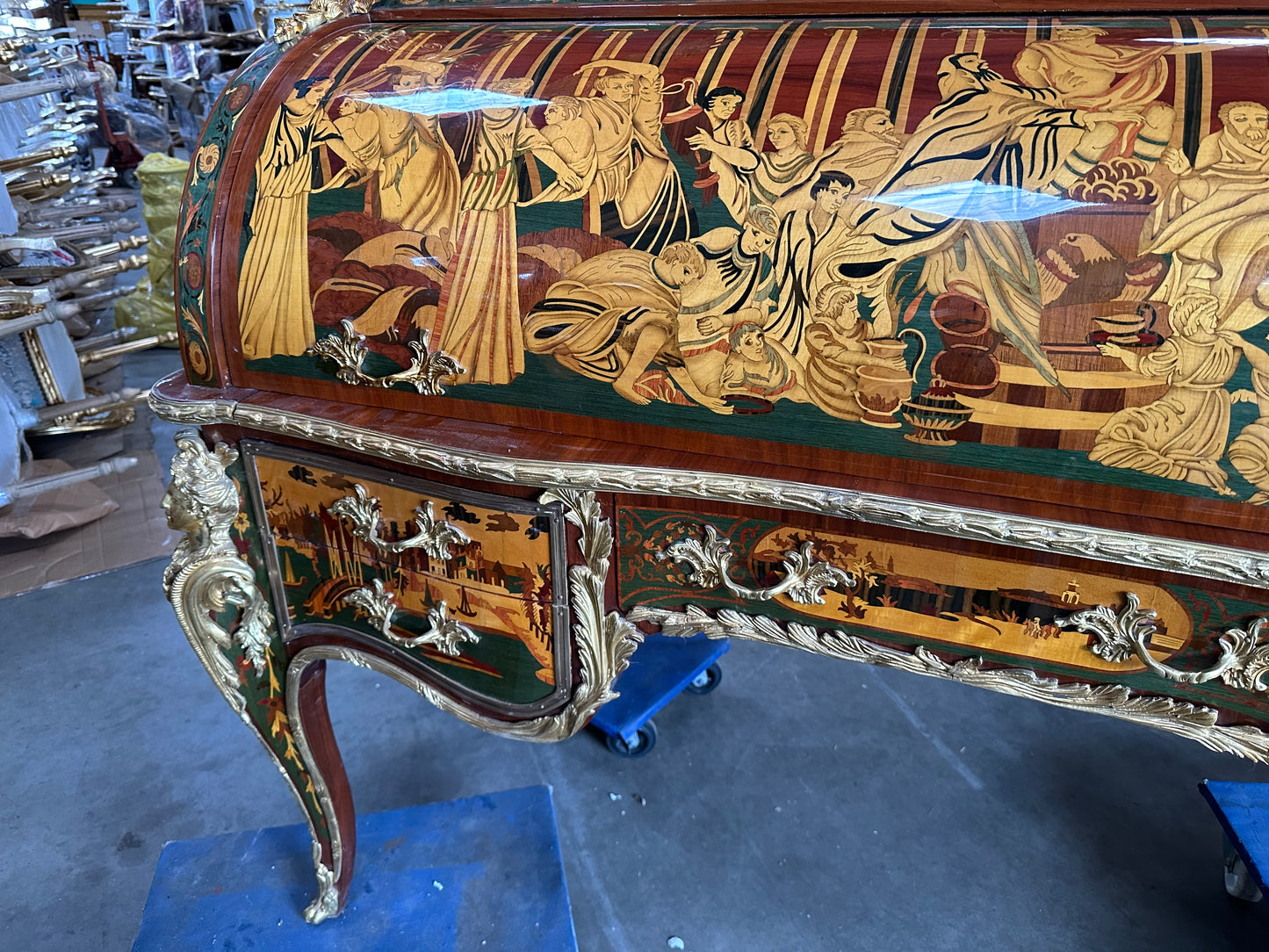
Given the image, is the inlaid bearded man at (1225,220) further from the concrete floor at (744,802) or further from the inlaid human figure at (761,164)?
the concrete floor at (744,802)

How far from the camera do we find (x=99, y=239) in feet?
11.1

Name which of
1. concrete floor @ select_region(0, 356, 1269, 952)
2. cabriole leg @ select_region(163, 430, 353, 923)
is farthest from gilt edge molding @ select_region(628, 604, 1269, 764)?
concrete floor @ select_region(0, 356, 1269, 952)

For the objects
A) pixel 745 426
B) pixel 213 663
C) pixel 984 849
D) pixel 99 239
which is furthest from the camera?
pixel 99 239

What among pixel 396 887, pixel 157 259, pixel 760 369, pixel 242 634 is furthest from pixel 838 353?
pixel 157 259

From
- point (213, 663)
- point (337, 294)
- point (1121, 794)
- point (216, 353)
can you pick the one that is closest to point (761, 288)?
point (337, 294)

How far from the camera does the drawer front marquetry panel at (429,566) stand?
37.8 inches

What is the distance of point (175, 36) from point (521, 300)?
9.34 metres

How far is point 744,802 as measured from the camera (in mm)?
1877

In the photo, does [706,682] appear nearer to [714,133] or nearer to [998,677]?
[998,677]

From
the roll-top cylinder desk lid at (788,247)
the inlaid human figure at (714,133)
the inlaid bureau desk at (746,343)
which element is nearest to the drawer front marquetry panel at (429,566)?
the inlaid bureau desk at (746,343)

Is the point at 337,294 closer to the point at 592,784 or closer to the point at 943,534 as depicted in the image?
the point at 943,534

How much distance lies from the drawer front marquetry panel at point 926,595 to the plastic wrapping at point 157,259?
388 cm

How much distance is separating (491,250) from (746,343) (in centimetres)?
30

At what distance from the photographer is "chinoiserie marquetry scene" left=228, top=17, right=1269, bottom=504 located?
26.5 inches
